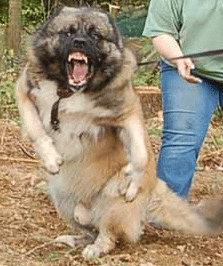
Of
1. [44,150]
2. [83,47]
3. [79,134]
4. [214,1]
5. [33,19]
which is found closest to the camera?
[83,47]

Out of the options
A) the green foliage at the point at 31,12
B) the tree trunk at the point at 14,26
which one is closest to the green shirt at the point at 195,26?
the tree trunk at the point at 14,26

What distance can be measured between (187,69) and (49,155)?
0.93m

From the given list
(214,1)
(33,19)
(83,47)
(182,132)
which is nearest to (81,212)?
(182,132)

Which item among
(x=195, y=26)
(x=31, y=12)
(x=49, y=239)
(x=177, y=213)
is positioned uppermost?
(x=31, y=12)

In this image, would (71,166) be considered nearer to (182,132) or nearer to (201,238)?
(182,132)

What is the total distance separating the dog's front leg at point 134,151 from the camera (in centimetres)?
316

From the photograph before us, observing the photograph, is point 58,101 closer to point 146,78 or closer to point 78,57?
point 78,57

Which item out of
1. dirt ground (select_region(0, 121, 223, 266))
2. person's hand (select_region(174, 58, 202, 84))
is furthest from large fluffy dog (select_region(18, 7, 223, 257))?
person's hand (select_region(174, 58, 202, 84))

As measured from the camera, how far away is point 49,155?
305cm

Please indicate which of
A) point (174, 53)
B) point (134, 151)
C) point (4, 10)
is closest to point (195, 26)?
point (174, 53)

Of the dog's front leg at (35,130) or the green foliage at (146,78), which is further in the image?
the green foliage at (146,78)

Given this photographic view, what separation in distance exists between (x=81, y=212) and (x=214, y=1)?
4.82 feet

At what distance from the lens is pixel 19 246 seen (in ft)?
11.5

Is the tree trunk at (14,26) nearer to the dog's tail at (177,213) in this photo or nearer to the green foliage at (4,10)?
the green foliage at (4,10)
